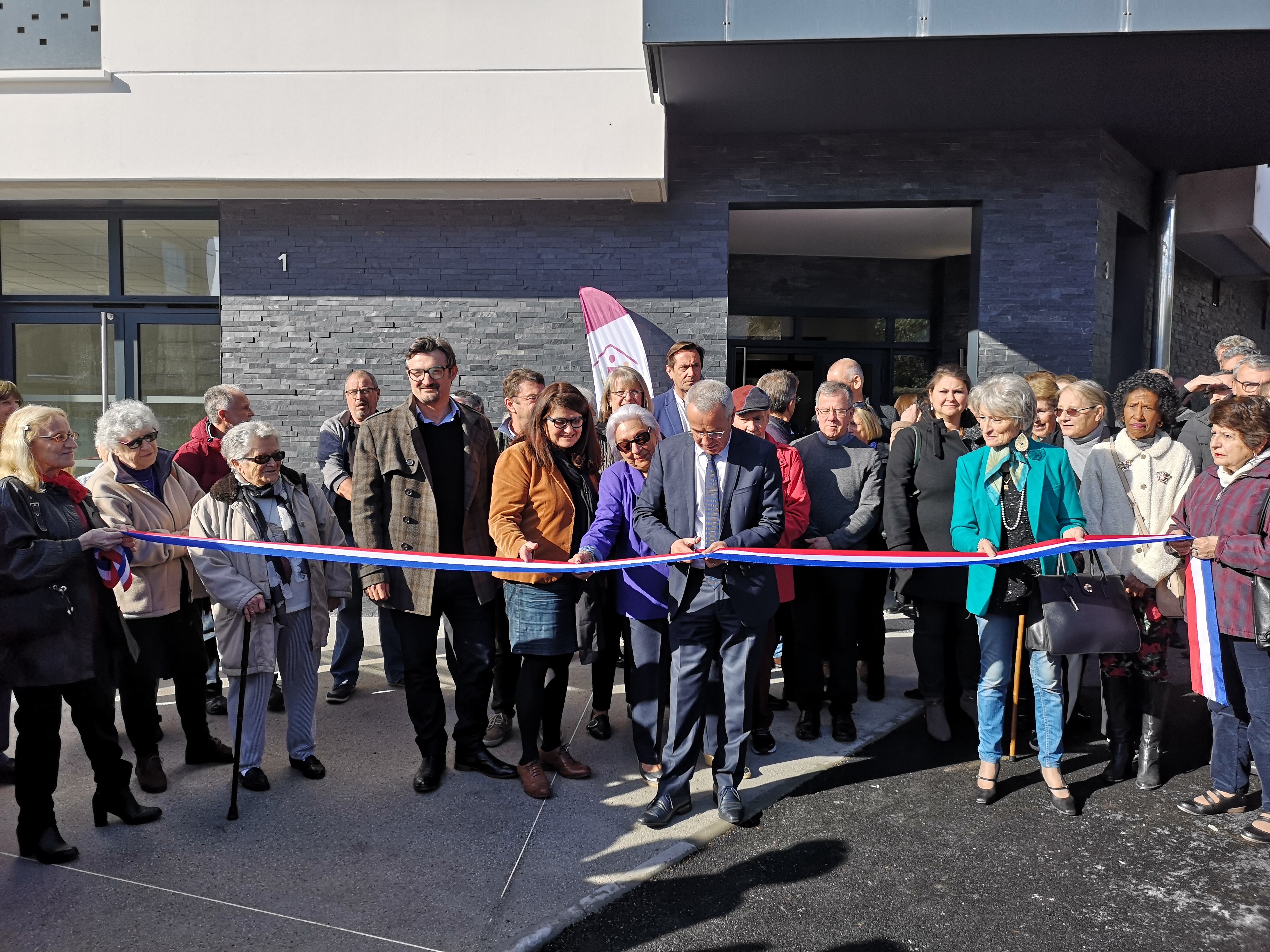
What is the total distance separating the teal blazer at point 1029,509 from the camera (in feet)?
14.6

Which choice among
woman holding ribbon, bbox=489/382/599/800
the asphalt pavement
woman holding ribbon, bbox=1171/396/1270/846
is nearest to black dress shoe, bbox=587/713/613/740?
woman holding ribbon, bbox=489/382/599/800

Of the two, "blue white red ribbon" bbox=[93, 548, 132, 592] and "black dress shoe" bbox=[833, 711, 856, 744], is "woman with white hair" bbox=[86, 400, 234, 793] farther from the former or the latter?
"black dress shoe" bbox=[833, 711, 856, 744]

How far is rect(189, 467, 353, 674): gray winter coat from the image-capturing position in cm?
439

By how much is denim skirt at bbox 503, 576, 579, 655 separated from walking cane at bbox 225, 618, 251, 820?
1257 mm

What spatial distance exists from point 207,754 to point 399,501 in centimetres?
177

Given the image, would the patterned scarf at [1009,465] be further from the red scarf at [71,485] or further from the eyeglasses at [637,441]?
the red scarf at [71,485]

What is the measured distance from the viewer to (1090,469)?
16.1 feet

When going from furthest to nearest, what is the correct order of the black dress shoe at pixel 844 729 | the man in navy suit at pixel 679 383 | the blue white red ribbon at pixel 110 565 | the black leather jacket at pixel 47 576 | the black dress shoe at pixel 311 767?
the man in navy suit at pixel 679 383
the black dress shoe at pixel 844 729
the black dress shoe at pixel 311 767
the blue white red ribbon at pixel 110 565
the black leather jacket at pixel 47 576

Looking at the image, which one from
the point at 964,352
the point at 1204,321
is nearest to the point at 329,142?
the point at 964,352

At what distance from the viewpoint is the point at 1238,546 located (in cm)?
402

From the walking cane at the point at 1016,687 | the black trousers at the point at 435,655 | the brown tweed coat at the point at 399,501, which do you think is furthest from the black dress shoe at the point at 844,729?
the brown tweed coat at the point at 399,501

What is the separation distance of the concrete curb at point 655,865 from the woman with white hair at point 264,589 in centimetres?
187

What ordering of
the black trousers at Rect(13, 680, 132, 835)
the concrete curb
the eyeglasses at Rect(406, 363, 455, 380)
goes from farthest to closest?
the eyeglasses at Rect(406, 363, 455, 380), the black trousers at Rect(13, 680, 132, 835), the concrete curb

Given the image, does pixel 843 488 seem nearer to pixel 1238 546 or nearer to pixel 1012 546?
pixel 1012 546
